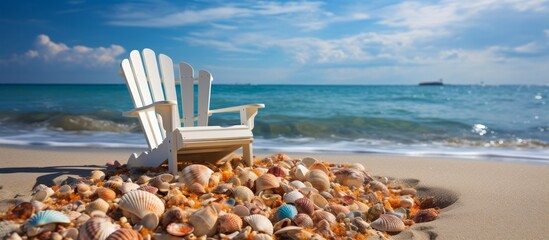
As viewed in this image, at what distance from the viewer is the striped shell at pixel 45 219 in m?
2.51

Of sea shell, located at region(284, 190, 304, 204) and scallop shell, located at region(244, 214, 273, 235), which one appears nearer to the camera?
scallop shell, located at region(244, 214, 273, 235)

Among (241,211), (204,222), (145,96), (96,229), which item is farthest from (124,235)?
(145,96)

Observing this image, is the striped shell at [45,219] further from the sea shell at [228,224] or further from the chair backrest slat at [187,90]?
the chair backrest slat at [187,90]

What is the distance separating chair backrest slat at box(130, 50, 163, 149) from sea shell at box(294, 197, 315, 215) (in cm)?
208

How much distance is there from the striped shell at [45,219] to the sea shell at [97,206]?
0.73 feet

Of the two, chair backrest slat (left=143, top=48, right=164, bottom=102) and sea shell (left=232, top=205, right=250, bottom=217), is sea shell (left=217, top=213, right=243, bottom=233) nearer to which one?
sea shell (left=232, top=205, right=250, bottom=217)

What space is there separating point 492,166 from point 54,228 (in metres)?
4.39

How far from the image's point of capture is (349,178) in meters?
3.92

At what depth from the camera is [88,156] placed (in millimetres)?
5898

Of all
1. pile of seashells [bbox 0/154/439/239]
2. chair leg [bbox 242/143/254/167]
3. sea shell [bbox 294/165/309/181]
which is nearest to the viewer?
pile of seashells [bbox 0/154/439/239]

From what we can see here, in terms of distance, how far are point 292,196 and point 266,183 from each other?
0.25 m

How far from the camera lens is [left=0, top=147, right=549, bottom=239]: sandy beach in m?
3.05

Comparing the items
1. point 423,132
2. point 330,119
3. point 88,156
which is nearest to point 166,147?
point 88,156

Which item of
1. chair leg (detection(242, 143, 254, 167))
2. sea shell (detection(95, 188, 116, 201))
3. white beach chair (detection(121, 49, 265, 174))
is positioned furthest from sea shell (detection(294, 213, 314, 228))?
chair leg (detection(242, 143, 254, 167))
